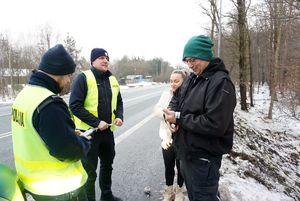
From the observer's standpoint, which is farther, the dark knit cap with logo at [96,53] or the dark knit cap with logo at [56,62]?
the dark knit cap with logo at [96,53]

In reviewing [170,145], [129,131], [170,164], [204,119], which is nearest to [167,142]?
[170,145]

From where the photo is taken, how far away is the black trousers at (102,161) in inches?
157

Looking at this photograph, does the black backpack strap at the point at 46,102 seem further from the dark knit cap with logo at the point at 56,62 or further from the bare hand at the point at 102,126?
the bare hand at the point at 102,126

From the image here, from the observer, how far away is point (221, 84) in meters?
2.79

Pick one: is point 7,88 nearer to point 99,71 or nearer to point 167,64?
point 99,71

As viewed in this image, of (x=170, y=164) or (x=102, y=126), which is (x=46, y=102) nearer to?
(x=102, y=126)

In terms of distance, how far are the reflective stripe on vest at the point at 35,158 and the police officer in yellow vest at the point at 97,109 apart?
1382 mm

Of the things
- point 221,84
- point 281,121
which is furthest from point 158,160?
point 281,121

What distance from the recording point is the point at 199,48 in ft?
9.76

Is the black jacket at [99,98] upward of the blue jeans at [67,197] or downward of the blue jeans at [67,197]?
upward

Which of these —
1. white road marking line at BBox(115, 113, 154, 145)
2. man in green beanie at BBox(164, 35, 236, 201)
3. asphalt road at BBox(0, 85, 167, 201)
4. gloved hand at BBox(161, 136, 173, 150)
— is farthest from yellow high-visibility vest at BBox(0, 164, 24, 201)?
white road marking line at BBox(115, 113, 154, 145)

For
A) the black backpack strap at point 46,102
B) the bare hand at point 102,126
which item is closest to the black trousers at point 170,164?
the bare hand at point 102,126

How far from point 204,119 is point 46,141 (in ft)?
4.36

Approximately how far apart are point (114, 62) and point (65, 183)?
3706 inches
